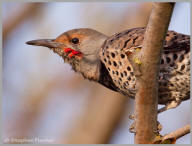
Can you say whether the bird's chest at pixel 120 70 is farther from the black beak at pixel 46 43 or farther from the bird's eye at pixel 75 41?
the black beak at pixel 46 43

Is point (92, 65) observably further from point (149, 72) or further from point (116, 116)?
point (116, 116)

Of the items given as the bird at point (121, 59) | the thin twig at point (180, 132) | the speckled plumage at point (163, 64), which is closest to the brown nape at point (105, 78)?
the bird at point (121, 59)

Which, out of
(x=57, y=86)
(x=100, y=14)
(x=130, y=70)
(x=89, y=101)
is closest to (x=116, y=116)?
(x=89, y=101)

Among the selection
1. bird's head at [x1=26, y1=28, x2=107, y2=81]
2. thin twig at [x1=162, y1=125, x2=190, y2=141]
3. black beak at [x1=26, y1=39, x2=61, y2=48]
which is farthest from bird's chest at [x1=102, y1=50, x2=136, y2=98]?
thin twig at [x1=162, y1=125, x2=190, y2=141]

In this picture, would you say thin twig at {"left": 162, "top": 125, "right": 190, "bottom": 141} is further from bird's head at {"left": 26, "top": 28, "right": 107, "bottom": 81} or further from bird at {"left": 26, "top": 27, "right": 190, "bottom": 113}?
bird's head at {"left": 26, "top": 28, "right": 107, "bottom": 81}

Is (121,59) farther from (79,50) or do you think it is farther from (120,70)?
(79,50)

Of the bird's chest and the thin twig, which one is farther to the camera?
the bird's chest

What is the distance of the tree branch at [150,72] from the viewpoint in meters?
2.98

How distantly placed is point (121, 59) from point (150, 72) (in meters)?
1.17

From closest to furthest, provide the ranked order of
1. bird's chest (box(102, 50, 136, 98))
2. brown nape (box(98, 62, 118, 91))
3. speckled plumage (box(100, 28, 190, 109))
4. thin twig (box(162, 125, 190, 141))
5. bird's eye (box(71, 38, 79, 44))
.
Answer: thin twig (box(162, 125, 190, 141))
speckled plumage (box(100, 28, 190, 109))
bird's chest (box(102, 50, 136, 98))
brown nape (box(98, 62, 118, 91))
bird's eye (box(71, 38, 79, 44))

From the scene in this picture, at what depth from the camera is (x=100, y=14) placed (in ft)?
25.2

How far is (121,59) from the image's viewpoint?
4.45 metres

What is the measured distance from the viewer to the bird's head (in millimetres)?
4957

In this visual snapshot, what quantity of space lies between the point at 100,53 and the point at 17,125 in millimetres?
3290
